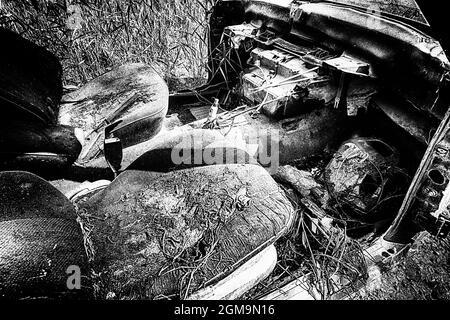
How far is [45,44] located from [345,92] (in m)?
3.85

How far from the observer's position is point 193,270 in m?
1.26

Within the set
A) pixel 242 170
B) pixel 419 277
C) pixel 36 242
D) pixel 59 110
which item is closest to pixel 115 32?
pixel 59 110

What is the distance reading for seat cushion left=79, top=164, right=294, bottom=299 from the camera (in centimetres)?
122

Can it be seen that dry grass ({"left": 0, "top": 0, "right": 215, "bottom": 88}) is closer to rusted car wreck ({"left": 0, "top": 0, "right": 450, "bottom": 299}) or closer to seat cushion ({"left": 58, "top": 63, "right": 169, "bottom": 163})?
rusted car wreck ({"left": 0, "top": 0, "right": 450, "bottom": 299})

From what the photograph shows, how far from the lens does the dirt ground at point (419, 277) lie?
5.54 ft

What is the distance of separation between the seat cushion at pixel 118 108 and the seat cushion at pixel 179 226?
463 mm

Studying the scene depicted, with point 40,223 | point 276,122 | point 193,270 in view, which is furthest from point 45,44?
point 193,270

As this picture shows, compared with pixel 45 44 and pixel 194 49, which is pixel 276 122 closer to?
pixel 194 49

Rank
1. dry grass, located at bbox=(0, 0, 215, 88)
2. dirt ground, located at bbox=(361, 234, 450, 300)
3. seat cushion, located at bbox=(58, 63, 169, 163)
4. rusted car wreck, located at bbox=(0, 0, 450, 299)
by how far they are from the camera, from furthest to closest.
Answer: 1. dry grass, located at bbox=(0, 0, 215, 88)
2. seat cushion, located at bbox=(58, 63, 169, 163)
3. dirt ground, located at bbox=(361, 234, 450, 300)
4. rusted car wreck, located at bbox=(0, 0, 450, 299)

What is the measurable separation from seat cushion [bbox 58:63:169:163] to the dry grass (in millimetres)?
1840

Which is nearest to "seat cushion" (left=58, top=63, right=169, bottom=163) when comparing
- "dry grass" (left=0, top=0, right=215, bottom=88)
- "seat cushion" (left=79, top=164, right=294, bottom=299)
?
"seat cushion" (left=79, top=164, right=294, bottom=299)

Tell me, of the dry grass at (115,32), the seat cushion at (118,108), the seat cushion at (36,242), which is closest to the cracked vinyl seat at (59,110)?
the seat cushion at (118,108)

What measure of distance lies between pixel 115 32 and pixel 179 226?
11.8 ft

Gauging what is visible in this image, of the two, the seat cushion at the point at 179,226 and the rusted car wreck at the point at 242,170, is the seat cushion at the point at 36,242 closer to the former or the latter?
the rusted car wreck at the point at 242,170
